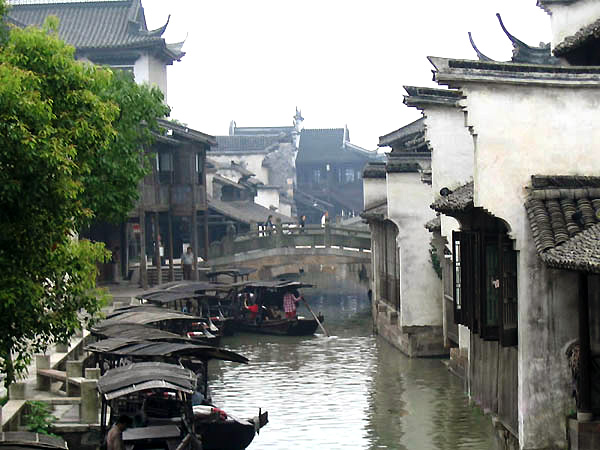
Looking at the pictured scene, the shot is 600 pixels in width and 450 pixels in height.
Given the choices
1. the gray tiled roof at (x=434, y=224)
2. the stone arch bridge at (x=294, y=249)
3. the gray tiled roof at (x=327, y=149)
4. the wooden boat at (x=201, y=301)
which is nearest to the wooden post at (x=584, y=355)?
the gray tiled roof at (x=434, y=224)

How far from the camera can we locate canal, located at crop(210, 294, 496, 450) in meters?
22.1

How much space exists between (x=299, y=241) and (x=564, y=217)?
33379 millimetres

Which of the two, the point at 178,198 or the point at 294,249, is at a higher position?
the point at 178,198

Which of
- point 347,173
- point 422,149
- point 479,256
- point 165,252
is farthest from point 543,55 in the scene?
point 347,173

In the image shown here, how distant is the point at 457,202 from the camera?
1716cm

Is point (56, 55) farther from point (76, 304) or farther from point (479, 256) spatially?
point (479, 256)

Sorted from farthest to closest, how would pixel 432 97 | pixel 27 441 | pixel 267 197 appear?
pixel 267 197
pixel 432 97
pixel 27 441

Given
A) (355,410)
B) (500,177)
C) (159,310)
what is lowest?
(355,410)

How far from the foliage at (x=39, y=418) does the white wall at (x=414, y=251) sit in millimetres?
13652

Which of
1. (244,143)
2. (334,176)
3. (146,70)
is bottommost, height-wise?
(334,176)

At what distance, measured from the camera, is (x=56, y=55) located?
47.5 feet

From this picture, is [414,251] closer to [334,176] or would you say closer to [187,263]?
[187,263]

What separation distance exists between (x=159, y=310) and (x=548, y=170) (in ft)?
47.2

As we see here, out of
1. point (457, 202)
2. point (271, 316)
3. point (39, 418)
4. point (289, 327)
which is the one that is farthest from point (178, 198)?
point (457, 202)
